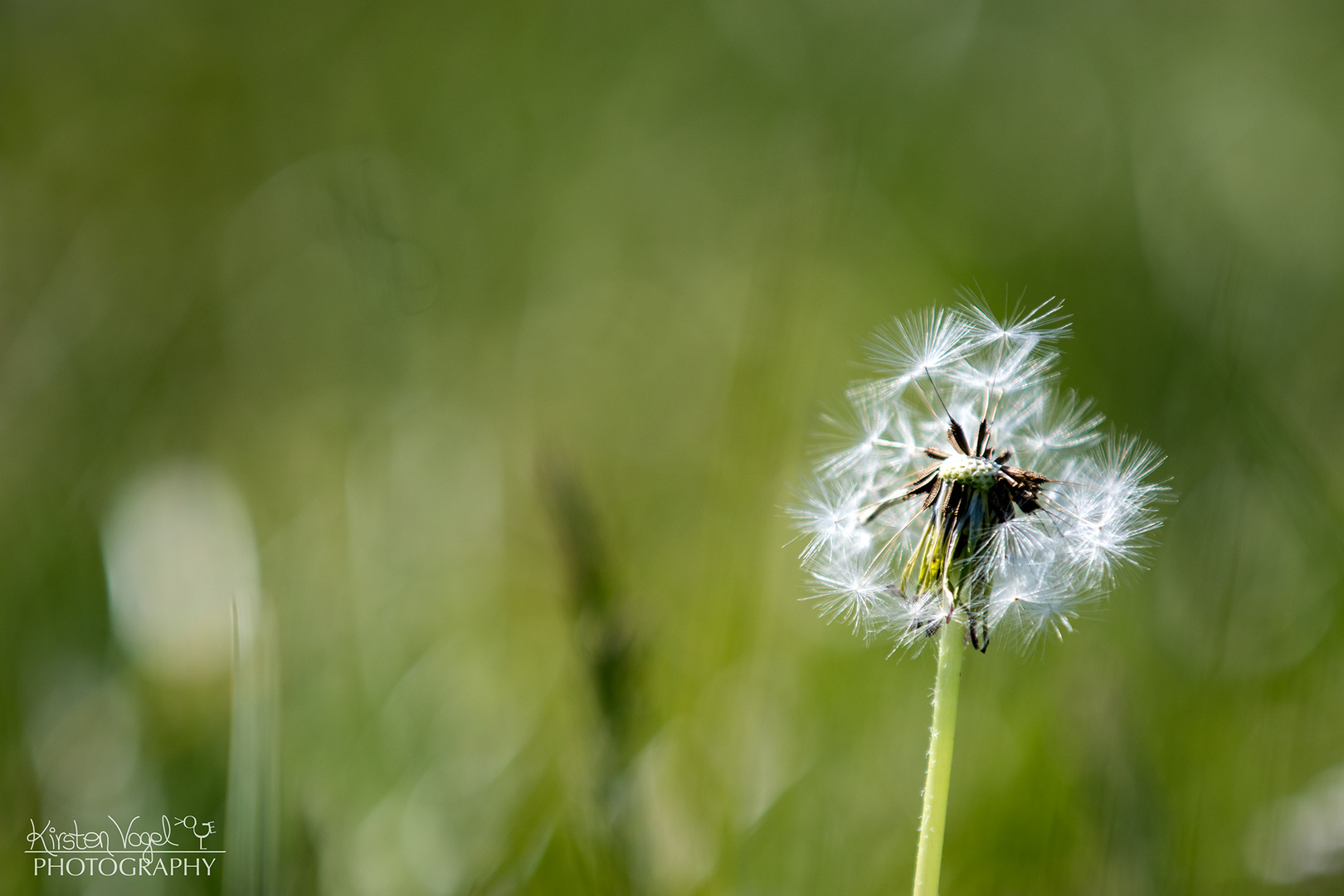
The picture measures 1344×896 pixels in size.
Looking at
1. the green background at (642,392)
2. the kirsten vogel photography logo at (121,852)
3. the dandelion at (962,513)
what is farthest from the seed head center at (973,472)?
the kirsten vogel photography logo at (121,852)

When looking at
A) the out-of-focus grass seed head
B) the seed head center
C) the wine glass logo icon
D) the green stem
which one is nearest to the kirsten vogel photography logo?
the wine glass logo icon

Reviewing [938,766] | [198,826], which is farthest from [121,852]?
[938,766]

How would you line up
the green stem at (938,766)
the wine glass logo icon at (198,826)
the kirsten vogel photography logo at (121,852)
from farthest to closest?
1. the wine glass logo icon at (198,826)
2. the kirsten vogel photography logo at (121,852)
3. the green stem at (938,766)

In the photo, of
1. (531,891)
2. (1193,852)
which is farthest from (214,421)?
(1193,852)

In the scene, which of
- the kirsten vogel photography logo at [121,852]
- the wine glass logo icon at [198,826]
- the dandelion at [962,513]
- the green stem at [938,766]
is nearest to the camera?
the green stem at [938,766]

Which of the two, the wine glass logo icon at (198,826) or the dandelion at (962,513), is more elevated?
the dandelion at (962,513)

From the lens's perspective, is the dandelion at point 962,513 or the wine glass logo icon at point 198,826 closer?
the dandelion at point 962,513

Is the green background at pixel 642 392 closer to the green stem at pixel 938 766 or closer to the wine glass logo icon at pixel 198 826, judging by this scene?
the wine glass logo icon at pixel 198 826

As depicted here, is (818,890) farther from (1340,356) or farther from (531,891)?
(1340,356)
